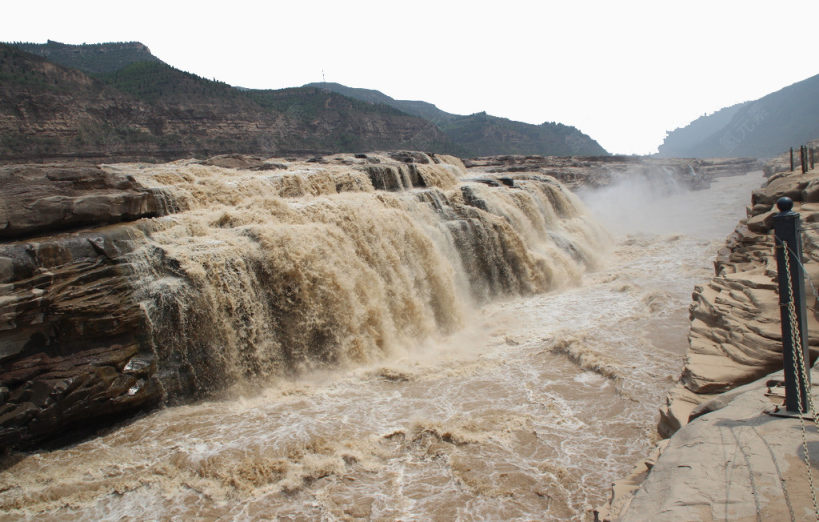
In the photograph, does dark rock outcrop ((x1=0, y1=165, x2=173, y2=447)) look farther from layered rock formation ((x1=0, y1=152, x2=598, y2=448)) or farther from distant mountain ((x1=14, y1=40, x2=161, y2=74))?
distant mountain ((x1=14, y1=40, x2=161, y2=74))

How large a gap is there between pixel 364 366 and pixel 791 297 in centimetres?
589

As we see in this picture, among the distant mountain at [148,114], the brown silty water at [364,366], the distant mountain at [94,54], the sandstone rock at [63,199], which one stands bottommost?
the brown silty water at [364,366]

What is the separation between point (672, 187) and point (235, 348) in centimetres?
3958

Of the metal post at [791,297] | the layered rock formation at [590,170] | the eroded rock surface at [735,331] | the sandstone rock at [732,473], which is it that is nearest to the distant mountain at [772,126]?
the layered rock formation at [590,170]

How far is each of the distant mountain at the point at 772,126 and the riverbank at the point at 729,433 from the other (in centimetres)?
11085

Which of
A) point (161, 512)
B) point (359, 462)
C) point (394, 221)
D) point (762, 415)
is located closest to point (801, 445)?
point (762, 415)

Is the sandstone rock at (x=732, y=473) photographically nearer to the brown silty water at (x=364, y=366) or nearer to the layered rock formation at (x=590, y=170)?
the brown silty water at (x=364, y=366)

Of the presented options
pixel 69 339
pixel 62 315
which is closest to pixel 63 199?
pixel 62 315

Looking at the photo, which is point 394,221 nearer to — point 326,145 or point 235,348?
point 235,348

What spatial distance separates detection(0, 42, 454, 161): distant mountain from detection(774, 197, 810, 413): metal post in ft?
111

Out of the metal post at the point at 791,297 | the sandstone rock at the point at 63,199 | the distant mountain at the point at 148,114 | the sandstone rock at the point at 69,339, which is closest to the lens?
the metal post at the point at 791,297

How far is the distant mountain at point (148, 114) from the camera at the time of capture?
2845cm

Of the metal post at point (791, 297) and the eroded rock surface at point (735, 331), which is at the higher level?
the metal post at point (791, 297)

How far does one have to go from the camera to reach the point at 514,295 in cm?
1179
